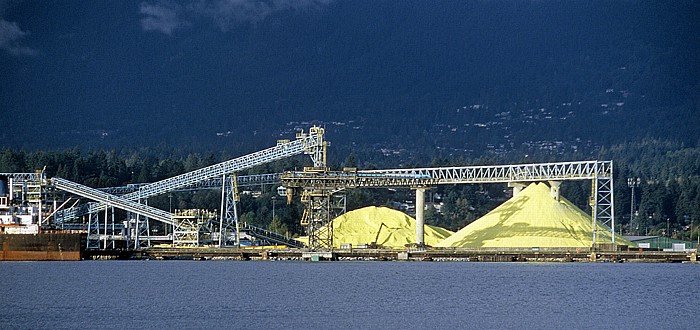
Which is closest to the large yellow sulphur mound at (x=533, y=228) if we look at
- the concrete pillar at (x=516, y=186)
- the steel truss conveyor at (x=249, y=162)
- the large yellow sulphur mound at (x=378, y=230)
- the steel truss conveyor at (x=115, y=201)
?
the concrete pillar at (x=516, y=186)

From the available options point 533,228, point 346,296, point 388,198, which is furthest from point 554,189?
point 388,198

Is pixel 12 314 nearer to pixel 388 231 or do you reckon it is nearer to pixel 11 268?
pixel 11 268

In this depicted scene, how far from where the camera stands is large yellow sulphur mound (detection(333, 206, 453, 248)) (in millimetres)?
123000

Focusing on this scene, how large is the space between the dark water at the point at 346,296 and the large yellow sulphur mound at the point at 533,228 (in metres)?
9.24

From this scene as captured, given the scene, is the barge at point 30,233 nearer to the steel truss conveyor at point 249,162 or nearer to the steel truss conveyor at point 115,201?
the steel truss conveyor at point 115,201

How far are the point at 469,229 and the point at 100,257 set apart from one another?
36359 millimetres

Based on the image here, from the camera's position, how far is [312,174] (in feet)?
357

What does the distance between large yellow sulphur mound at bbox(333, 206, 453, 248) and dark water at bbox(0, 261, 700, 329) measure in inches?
788

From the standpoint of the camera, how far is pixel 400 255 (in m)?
110

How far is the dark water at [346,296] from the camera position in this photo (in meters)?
56.7

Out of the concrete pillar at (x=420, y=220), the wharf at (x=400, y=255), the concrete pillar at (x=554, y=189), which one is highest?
→ the concrete pillar at (x=554, y=189)

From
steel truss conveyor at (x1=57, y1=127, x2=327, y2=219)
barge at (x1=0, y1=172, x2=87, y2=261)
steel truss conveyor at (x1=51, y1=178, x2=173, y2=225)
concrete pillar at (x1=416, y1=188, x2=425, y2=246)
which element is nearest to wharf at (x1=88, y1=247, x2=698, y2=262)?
concrete pillar at (x1=416, y1=188, x2=425, y2=246)

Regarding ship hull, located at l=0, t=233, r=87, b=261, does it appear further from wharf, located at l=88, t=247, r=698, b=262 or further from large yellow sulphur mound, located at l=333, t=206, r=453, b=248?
large yellow sulphur mound, located at l=333, t=206, r=453, b=248

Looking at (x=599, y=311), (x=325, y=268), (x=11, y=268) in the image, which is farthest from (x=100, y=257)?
(x=599, y=311)
